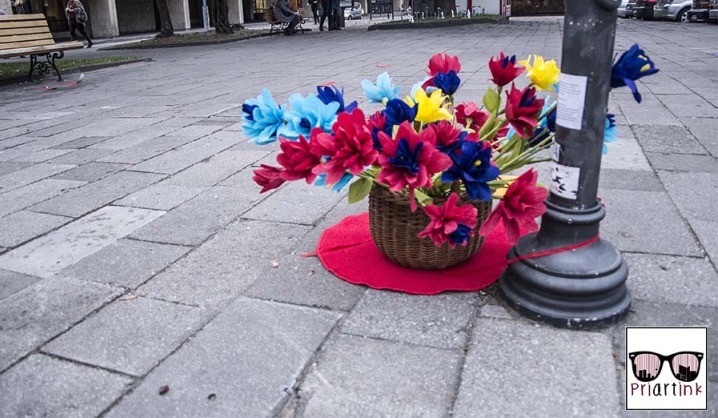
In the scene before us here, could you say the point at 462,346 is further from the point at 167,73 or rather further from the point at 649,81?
the point at 167,73

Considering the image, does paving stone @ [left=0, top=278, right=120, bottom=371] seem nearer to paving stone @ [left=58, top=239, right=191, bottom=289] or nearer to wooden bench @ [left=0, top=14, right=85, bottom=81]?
paving stone @ [left=58, top=239, right=191, bottom=289]

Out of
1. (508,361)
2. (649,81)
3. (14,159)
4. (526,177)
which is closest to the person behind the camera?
(508,361)

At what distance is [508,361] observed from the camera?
2.01m

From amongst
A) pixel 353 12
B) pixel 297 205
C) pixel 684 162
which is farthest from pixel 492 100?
pixel 353 12

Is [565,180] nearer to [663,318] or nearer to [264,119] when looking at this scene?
[663,318]

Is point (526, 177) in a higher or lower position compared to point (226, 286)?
higher

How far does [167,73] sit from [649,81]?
7.84m

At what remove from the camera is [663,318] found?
7.32ft

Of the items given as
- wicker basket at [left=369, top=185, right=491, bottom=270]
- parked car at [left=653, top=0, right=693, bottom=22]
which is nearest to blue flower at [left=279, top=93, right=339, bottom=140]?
wicker basket at [left=369, top=185, right=491, bottom=270]

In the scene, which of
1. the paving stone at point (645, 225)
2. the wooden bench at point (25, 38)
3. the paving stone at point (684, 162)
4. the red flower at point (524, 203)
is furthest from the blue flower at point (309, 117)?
the wooden bench at point (25, 38)

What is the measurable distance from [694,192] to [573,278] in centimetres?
191

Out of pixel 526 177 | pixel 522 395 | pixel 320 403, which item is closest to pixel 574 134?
pixel 526 177

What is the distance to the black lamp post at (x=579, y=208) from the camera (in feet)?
6.77

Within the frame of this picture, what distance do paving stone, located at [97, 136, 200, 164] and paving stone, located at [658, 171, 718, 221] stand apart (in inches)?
148
